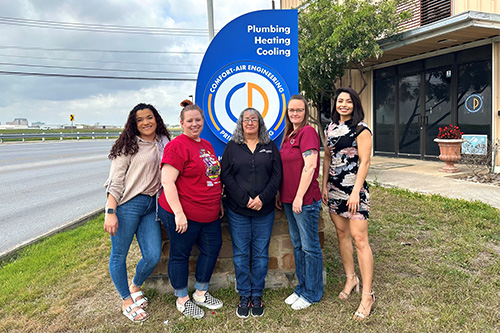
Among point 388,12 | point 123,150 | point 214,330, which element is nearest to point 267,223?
point 214,330

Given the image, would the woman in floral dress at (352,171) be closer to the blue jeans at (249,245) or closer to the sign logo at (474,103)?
the blue jeans at (249,245)

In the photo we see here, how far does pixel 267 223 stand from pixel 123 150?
1.29 metres

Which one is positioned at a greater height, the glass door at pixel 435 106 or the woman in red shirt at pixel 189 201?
the glass door at pixel 435 106

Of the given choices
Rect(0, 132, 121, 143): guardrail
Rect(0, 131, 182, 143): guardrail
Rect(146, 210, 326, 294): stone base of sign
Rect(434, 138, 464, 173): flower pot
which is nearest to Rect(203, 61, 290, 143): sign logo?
Rect(146, 210, 326, 294): stone base of sign

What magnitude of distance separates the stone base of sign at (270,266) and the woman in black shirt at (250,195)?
33 cm

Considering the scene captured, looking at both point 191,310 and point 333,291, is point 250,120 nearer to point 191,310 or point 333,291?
point 191,310

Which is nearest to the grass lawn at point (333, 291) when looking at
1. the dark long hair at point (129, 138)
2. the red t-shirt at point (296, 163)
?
the red t-shirt at point (296, 163)

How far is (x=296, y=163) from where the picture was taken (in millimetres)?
2809

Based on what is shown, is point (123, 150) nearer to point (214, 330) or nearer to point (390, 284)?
point (214, 330)

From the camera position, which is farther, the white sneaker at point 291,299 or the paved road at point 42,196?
the paved road at point 42,196

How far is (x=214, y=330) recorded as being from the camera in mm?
2682

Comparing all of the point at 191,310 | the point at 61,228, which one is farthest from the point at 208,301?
the point at 61,228

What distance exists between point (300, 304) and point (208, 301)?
774 millimetres

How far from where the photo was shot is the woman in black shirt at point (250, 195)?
2.79 metres
